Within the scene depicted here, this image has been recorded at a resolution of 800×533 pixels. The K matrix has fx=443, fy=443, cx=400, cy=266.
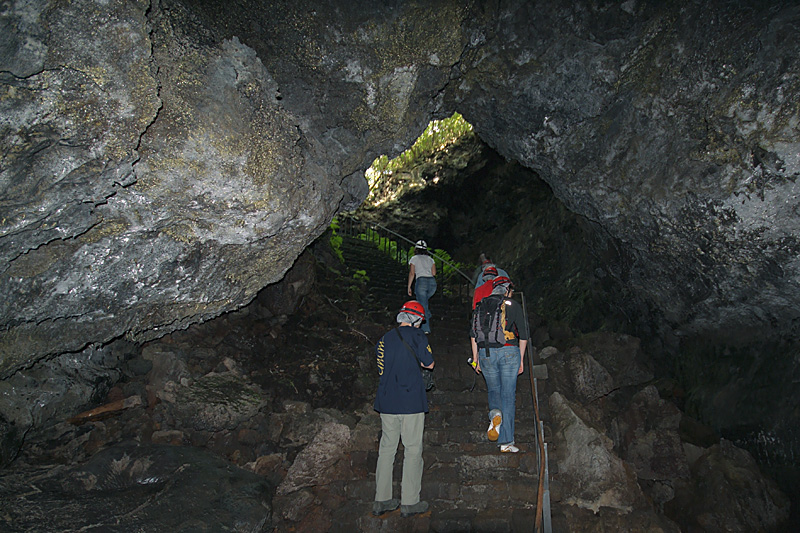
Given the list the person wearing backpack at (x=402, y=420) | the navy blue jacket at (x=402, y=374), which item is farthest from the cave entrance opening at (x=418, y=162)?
the person wearing backpack at (x=402, y=420)

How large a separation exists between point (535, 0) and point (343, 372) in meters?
6.38

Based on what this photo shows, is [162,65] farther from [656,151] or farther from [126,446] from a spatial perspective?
[656,151]

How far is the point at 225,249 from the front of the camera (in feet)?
17.5

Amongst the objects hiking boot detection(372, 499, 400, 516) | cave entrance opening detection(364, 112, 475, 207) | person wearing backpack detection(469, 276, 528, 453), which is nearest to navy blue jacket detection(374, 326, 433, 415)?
person wearing backpack detection(469, 276, 528, 453)

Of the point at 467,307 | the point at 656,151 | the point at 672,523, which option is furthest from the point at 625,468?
the point at 467,307

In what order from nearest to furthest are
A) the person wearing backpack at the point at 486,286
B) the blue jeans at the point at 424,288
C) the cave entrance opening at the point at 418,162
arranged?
the person wearing backpack at the point at 486,286 < the blue jeans at the point at 424,288 < the cave entrance opening at the point at 418,162

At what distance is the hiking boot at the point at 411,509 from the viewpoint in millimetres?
5070

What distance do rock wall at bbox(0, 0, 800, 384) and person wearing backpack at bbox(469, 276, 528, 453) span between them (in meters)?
2.61

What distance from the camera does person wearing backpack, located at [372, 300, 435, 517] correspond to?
16.7 ft

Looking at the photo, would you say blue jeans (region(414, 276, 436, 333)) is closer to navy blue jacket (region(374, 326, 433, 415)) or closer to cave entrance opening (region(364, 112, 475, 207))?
navy blue jacket (region(374, 326, 433, 415))

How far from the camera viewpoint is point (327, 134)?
236 inches

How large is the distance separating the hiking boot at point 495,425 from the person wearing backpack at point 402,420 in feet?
2.85

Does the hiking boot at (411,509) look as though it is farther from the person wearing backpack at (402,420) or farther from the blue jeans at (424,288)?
the blue jeans at (424,288)

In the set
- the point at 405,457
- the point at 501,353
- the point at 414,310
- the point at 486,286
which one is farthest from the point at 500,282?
the point at 405,457
